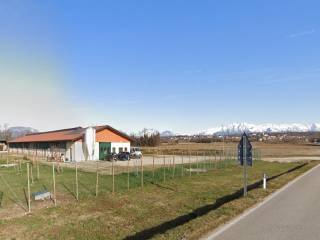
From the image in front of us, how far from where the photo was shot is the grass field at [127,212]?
10734 millimetres

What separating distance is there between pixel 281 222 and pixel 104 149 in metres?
45.6

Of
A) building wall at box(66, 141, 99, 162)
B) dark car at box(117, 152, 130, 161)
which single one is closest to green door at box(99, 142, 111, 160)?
dark car at box(117, 152, 130, 161)

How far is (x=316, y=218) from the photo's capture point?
11375 millimetres

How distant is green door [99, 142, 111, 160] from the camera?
54.0 m

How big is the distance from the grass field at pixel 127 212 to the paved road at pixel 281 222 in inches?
25.8

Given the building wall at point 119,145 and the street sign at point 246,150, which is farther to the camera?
the building wall at point 119,145

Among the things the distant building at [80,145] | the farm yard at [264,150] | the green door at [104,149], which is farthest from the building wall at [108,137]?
the farm yard at [264,150]

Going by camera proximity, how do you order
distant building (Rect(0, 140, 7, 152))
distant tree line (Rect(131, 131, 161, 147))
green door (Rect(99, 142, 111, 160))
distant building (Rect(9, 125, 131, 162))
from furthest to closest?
distant tree line (Rect(131, 131, 161, 147)), distant building (Rect(0, 140, 7, 152)), green door (Rect(99, 142, 111, 160)), distant building (Rect(9, 125, 131, 162))

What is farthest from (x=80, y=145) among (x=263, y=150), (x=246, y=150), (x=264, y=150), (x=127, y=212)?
(x=264, y=150)

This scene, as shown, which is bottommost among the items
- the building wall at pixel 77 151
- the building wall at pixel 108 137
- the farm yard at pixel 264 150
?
the farm yard at pixel 264 150

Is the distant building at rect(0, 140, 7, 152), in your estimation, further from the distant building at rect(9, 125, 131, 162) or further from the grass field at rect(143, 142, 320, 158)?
the grass field at rect(143, 142, 320, 158)

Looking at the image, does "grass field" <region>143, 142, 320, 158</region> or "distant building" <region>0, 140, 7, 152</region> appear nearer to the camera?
"grass field" <region>143, 142, 320, 158</region>

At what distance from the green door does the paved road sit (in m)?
40.2

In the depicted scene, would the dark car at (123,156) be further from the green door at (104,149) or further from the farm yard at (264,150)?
the farm yard at (264,150)
